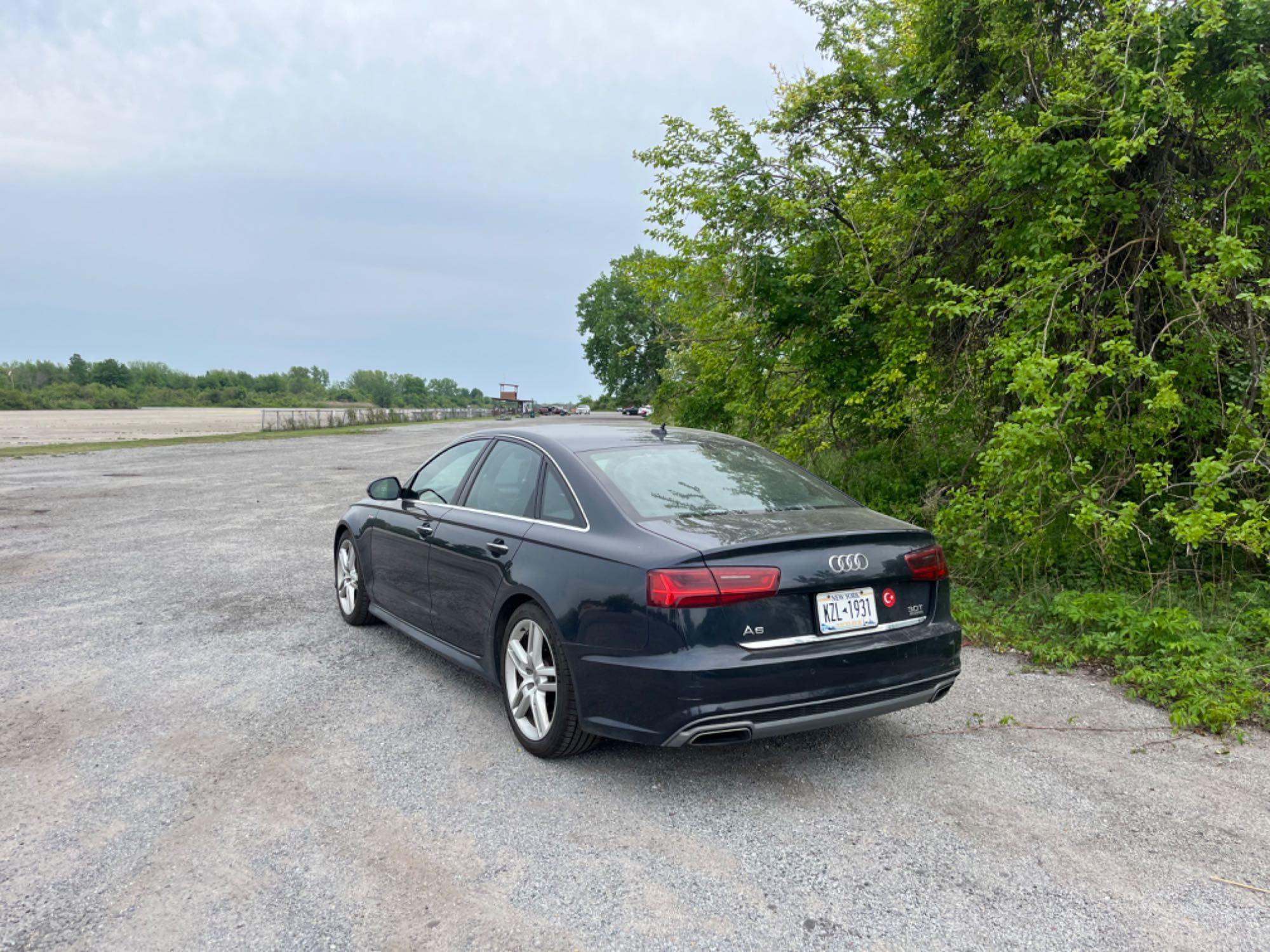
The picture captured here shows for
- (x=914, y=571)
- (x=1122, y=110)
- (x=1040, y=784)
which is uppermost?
(x=1122, y=110)

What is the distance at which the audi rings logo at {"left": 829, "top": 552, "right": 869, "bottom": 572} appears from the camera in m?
3.51

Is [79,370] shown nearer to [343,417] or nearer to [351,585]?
[343,417]

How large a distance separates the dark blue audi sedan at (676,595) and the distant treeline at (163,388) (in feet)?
325

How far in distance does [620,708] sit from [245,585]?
5.30 m

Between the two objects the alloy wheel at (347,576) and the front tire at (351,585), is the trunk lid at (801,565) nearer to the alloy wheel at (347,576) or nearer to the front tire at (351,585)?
the front tire at (351,585)

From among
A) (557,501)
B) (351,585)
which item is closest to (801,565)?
(557,501)

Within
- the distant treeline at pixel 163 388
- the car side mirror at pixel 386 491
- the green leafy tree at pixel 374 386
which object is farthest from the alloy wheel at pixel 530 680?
the green leafy tree at pixel 374 386

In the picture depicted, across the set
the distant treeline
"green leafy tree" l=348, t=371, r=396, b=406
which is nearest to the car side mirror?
the distant treeline

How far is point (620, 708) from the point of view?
3.41 metres

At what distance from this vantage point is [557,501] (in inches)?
161

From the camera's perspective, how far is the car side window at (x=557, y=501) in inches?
155

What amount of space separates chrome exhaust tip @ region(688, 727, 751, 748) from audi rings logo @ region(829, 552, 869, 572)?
0.75 m

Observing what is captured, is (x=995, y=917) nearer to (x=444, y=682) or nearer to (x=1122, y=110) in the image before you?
(x=444, y=682)

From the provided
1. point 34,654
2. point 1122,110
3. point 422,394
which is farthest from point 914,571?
point 422,394
